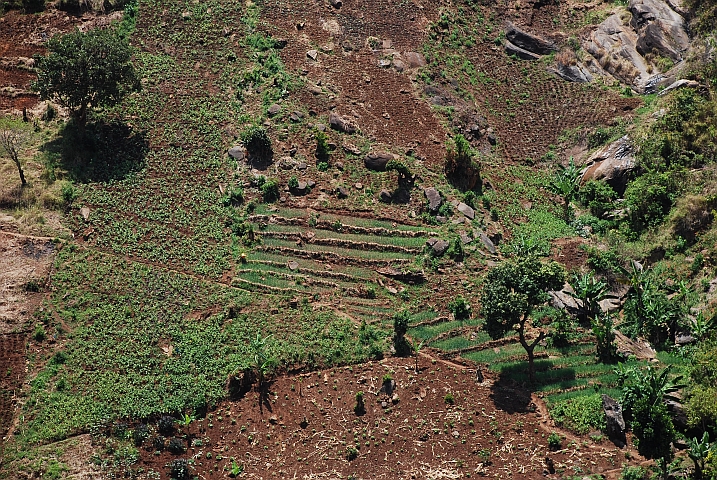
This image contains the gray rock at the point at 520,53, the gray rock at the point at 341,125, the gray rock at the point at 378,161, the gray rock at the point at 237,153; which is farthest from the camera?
the gray rock at the point at 520,53

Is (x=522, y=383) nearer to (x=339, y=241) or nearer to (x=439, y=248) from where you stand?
(x=439, y=248)

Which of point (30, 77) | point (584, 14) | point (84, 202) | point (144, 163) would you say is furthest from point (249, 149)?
point (584, 14)

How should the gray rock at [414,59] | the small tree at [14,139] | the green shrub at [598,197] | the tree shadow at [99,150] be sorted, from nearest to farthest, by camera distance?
the small tree at [14,139] → the tree shadow at [99,150] → the green shrub at [598,197] → the gray rock at [414,59]

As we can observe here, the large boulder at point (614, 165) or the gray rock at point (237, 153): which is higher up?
the large boulder at point (614, 165)

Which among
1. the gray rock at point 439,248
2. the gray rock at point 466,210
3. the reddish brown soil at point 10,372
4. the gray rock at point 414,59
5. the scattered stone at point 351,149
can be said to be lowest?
the reddish brown soil at point 10,372

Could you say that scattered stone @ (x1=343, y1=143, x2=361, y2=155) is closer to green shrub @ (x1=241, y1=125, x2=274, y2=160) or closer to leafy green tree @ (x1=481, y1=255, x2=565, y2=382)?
green shrub @ (x1=241, y1=125, x2=274, y2=160)

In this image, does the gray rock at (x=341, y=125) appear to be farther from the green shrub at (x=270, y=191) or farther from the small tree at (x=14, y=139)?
the small tree at (x=14, y=139)

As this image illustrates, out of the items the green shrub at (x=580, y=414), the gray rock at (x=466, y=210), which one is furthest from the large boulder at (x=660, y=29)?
the green shrub at (x=580, y=414)

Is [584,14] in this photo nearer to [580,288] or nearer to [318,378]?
[580,288]
